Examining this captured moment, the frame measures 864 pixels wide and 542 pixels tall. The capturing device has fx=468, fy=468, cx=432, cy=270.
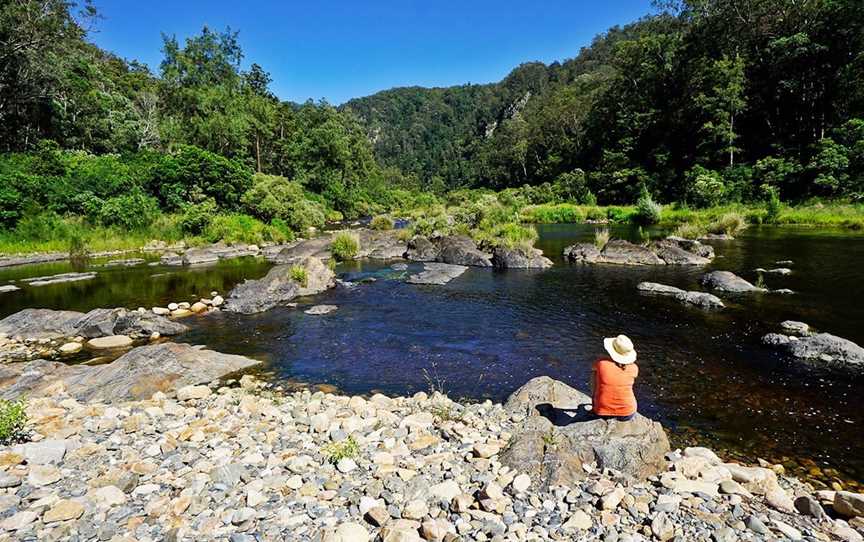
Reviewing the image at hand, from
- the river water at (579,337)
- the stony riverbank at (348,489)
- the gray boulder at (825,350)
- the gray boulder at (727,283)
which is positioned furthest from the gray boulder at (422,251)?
the stony riverbank at (348,489)

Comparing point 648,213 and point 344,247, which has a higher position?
point 344,247

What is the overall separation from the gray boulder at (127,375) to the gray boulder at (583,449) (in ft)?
28.1

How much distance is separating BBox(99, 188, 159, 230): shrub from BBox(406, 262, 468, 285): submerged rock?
2785 cm

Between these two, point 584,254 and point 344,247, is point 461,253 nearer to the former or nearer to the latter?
point 584,254

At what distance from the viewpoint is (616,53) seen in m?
89.6

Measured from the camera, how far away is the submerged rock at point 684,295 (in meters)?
18.7

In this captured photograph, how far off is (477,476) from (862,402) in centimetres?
966

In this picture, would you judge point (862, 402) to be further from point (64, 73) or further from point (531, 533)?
point (64, 73)

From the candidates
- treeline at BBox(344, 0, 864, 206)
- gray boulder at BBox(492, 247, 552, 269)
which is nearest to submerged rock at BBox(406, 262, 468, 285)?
gray boulder at BBox(492, 247, 552, 269)

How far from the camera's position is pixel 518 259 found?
2950cm

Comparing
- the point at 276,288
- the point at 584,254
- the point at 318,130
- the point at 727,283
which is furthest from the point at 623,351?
the point at 318,130

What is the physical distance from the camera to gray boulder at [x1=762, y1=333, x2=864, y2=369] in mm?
12461

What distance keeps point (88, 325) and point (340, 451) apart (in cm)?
1489

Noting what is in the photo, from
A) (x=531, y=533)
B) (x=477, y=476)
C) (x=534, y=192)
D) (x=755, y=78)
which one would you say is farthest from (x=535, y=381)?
(x=534, y=192)
